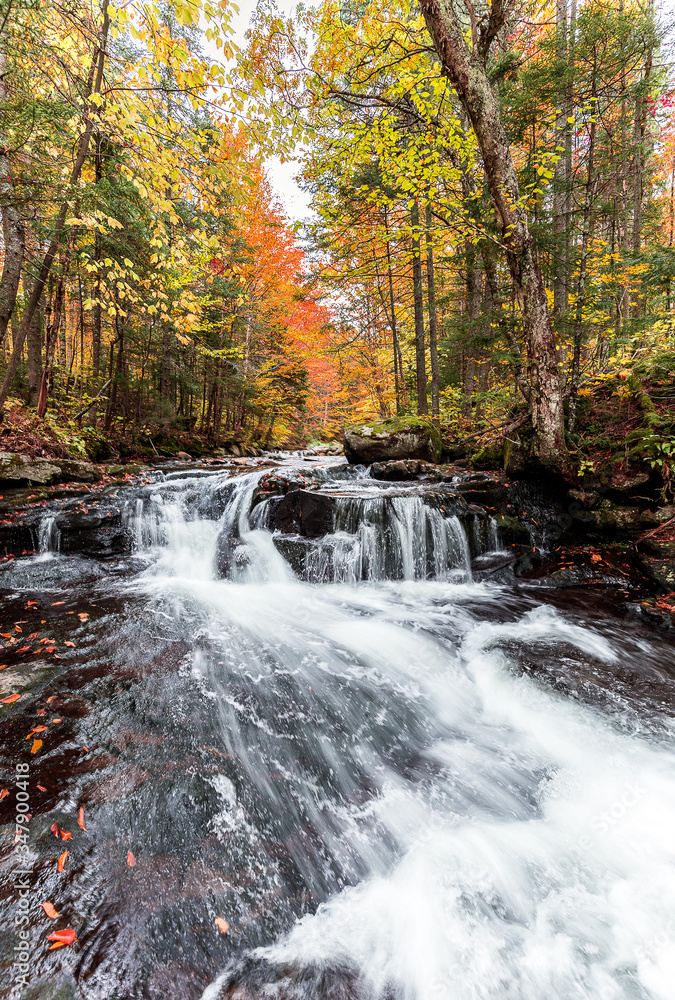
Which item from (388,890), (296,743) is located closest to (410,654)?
(296,743)

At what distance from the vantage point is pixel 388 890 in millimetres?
1988

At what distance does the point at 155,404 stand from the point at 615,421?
12.0 metres

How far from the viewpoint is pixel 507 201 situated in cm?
525

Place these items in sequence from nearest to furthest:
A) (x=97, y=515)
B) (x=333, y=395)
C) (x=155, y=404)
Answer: (x=97, y=515), (x=155, y=404), (x=333, y=395)

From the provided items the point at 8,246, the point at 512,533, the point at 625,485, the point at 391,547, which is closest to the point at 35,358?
the point at 8,246

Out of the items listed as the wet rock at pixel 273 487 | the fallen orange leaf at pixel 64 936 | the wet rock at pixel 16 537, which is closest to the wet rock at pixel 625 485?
the wet rock at pixel 273 487

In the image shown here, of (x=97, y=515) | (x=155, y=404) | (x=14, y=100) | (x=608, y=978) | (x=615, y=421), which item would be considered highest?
(x=14, y=100)

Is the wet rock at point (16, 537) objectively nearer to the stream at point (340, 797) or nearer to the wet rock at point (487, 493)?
the stream at point (340, 797)

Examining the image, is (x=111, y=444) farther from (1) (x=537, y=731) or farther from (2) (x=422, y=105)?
(1) (x=537, y=731)

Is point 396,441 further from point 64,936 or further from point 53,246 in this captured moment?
point 64,936

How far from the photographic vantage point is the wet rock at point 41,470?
20.9 ft

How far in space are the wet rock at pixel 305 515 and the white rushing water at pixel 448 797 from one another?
5.52 ft

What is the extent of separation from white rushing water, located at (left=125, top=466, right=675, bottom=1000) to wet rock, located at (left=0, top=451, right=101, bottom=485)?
11.9ft

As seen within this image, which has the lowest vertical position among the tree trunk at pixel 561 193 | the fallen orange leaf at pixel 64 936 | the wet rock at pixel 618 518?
the fallen orange leaf at pixel 64 936
